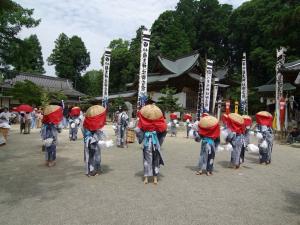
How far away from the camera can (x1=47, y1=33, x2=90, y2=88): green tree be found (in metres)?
60.2

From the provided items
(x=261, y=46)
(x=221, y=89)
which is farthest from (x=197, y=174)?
(x=261, y=46)

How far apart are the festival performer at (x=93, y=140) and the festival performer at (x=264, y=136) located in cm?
525

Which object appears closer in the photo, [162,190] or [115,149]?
[162,190]

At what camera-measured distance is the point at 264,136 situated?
10719mm

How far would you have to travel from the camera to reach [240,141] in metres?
9.85

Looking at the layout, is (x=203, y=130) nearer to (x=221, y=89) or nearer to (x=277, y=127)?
(x=277, y=127)

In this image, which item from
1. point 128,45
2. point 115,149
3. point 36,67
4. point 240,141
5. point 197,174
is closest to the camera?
point 197,174

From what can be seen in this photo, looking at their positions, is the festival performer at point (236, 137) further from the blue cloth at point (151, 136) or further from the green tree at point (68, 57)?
the green tree at point (68, 57)

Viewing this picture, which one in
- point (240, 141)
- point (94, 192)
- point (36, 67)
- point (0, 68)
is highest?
point (36, 67)

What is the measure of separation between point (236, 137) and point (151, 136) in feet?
10.8

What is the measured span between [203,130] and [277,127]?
12063mm

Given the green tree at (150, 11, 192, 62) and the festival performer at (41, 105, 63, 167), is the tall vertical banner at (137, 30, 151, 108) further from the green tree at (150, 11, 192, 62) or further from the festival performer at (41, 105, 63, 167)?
the green tree at (150, 11, 192, 62)

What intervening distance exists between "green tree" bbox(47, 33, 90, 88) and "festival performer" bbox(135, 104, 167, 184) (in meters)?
54.5

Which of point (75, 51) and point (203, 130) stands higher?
point (75, 51)
